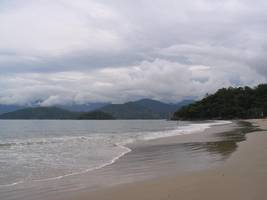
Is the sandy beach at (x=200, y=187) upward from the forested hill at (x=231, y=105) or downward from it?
downward

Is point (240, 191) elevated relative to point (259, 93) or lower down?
lower down

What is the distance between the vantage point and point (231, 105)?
546ft

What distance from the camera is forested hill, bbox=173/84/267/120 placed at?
15829cm

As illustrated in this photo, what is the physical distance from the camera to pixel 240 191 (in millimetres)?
9555

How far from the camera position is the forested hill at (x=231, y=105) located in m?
158

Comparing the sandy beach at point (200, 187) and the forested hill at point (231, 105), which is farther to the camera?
the forested hill at point (231, 105)

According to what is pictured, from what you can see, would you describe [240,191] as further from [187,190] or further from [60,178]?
[60,178]

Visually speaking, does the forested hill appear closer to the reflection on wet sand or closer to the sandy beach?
the reflection on wet sand

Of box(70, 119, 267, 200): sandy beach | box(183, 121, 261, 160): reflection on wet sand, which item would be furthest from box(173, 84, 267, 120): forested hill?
box(70, 119, 267, 200): sandy beach

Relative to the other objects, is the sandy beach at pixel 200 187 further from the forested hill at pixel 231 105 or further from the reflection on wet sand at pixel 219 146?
the forested hill at pixel 231 105

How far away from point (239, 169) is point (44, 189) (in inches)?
243

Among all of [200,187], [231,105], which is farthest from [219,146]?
[231,105]

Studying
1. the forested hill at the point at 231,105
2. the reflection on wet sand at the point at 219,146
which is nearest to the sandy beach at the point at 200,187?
the reflection on wet sand at the point at 219,146

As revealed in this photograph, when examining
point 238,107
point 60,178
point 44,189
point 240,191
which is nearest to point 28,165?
point 60,178
